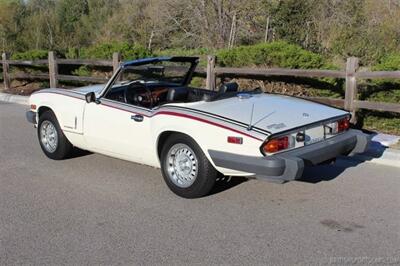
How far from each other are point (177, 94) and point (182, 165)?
97 cm

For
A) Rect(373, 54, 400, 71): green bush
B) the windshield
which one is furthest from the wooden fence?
the windshield

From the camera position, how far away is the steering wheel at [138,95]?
19.9 ft

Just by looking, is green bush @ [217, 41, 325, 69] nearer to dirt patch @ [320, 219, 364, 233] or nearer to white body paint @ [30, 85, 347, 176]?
white body paint @ [30, 85, 347, 176]

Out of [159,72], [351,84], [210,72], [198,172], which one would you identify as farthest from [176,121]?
[210,72]

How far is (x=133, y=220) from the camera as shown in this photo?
4789mm

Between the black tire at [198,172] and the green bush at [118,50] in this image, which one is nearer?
the black tire at [198,172]

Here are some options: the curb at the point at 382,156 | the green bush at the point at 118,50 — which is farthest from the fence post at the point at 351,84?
the green bush at the point at 118,50

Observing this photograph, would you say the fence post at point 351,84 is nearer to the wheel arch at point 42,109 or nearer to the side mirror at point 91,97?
the side mirror at point 91,97

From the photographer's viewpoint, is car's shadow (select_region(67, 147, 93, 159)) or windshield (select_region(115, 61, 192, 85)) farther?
car's shadow (select_region(67, 147, 93, 159))

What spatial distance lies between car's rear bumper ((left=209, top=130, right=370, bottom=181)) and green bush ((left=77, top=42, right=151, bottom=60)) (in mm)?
9015

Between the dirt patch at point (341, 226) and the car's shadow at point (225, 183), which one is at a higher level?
the car's shadow at point (225, 183)

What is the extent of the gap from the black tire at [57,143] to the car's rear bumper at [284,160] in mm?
2651

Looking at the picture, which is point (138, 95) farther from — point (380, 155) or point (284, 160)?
point (380, 155)

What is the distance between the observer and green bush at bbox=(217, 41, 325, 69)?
9906mm
